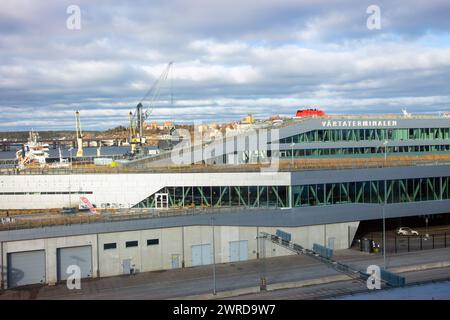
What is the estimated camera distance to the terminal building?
1390 inches

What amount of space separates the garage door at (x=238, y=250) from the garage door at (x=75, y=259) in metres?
10.2

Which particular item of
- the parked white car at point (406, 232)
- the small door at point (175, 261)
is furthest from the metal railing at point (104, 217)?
the parked white car at point (406, 232)

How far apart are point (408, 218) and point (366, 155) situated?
17334 mm

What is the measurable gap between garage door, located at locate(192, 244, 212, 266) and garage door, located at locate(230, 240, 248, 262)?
5.64ft

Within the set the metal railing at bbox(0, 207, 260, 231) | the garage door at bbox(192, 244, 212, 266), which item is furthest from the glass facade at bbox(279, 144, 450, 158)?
the garage door at bbox(192, 244, 212, 266)

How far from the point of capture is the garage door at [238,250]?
3956 centimetres

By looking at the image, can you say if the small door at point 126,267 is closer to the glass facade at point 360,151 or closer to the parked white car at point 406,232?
the parked white car at point 406,232

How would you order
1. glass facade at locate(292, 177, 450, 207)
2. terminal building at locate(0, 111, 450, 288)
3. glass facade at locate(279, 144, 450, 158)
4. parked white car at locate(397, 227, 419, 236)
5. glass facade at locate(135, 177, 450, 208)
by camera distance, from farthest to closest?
glass facade at locate(279, 144, 450, 158) < parked white car at locate(397, 227, 419, 236) < glass facade at locate(292, 177, 450, 207) < glass facade at locate(135, 177, 450, 208) < terminal building at locate(0, 111, 450, 288)

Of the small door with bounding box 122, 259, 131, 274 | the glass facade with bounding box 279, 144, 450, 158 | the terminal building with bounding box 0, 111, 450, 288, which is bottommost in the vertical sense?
the small door with bounding box 122, 259, 131, 274

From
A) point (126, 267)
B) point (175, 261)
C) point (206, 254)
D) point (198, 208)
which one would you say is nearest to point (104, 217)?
point (126, 267)

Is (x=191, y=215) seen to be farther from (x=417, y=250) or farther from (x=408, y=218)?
(x=408, y=218)

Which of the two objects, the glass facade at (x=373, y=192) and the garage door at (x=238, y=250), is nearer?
the garage door at (x=238, y=250)

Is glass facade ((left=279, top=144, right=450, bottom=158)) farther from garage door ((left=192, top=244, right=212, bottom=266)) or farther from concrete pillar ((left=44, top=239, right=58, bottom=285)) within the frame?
concrete pillar ((left=44, top=239, right=58, bottom=285))
